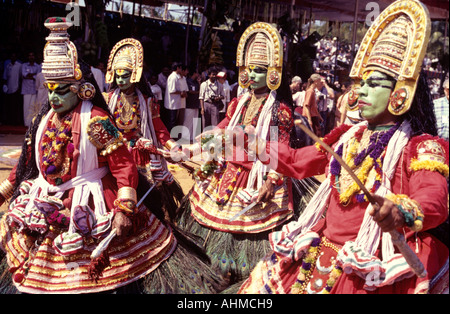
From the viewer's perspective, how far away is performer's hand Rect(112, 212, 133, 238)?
3.24 m

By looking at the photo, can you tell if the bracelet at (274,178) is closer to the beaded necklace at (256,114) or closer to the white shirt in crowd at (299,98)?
the beaded necklace at (256,114)

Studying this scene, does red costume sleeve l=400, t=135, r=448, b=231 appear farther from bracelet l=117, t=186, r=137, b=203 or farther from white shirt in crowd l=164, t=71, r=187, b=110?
white shirt in crowd l=164, t=71, r=187, b=110

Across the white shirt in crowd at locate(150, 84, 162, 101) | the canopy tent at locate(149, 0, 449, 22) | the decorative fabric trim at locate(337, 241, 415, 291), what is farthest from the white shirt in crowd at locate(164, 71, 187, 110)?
the decorative fabric trim at locate(337, 241, 415, 291)

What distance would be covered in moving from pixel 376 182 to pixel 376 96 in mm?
459

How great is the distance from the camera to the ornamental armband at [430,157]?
8.09ft

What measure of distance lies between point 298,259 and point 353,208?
412mm

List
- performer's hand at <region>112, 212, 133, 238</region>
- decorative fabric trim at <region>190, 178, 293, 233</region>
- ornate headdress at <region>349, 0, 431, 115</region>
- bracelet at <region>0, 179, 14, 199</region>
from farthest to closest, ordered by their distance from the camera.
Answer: decorative fabric trim at <region>190, 178, 293, 233</region> < bracelet at <region>0, 179, 14, 199</region> < performer's hand at <region>112, 212, 133, 238</region> < ornate headdress at <region>349, 0, 431, 115</region>

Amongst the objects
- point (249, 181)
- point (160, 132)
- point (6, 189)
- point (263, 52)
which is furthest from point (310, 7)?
point (6, 189)

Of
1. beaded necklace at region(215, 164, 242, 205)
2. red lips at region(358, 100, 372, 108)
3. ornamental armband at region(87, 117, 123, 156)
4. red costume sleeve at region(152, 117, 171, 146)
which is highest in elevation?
red lips at region(358, 100, 372, 108)

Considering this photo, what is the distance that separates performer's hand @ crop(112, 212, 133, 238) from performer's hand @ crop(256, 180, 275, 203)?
1.43 m

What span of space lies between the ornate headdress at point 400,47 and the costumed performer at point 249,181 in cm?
180

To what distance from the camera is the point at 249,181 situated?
4707 mm

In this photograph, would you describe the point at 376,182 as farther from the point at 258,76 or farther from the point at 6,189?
the point at 6,189

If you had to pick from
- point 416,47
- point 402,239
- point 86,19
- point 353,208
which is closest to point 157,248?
point 353,208
